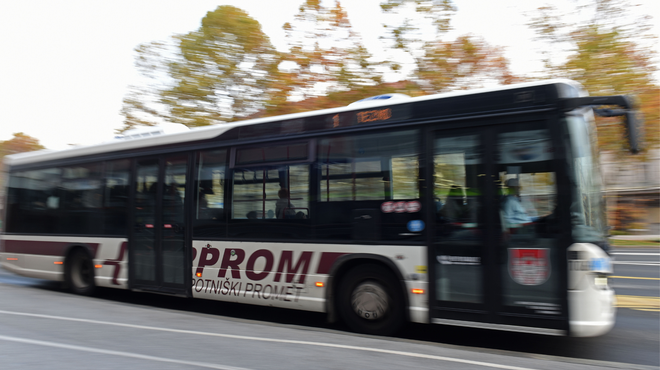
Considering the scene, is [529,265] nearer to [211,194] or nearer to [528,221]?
[528,221]

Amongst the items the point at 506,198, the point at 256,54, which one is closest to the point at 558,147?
the point at 506,198

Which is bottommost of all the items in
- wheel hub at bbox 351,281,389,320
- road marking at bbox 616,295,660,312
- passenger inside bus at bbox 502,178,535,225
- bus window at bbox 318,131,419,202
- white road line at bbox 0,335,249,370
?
road marking at bbox 616,295,660,312

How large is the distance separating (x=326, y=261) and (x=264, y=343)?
1.64 m

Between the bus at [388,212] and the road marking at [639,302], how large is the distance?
3296mm

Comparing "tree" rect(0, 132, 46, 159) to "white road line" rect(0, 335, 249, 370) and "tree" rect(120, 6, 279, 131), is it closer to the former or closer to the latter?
"tree" rect(120, 6, 279, 131)

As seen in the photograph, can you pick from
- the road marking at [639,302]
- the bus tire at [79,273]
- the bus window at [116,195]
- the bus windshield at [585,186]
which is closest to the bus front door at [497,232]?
the bus windshield at [585,186]

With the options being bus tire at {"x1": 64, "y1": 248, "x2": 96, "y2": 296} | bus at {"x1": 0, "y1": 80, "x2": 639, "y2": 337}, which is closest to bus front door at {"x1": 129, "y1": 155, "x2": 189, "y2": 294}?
bus at {"x1": 0, "y1": 80, "x2": 639, "y2": 337}

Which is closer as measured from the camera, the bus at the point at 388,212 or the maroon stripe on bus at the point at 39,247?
the bus at the point at 388,212

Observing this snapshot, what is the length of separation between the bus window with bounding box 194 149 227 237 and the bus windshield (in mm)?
4925

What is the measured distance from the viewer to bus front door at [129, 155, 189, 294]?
810 centimetres

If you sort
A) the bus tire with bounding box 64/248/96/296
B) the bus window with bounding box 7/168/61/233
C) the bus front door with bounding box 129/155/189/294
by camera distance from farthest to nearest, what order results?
the bus window with bounding box 7/168/61/233 → the bus tire with bounding box 64/248/96/296 → the bus front door with bounding box 129/155/189/294

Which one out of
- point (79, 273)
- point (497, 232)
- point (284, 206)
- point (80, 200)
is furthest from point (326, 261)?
point (79, 273)

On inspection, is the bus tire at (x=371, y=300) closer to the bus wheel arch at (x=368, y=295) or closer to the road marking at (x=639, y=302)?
the bus wheel arch at (x=368, y=295)

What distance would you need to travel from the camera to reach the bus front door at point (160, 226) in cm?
810
